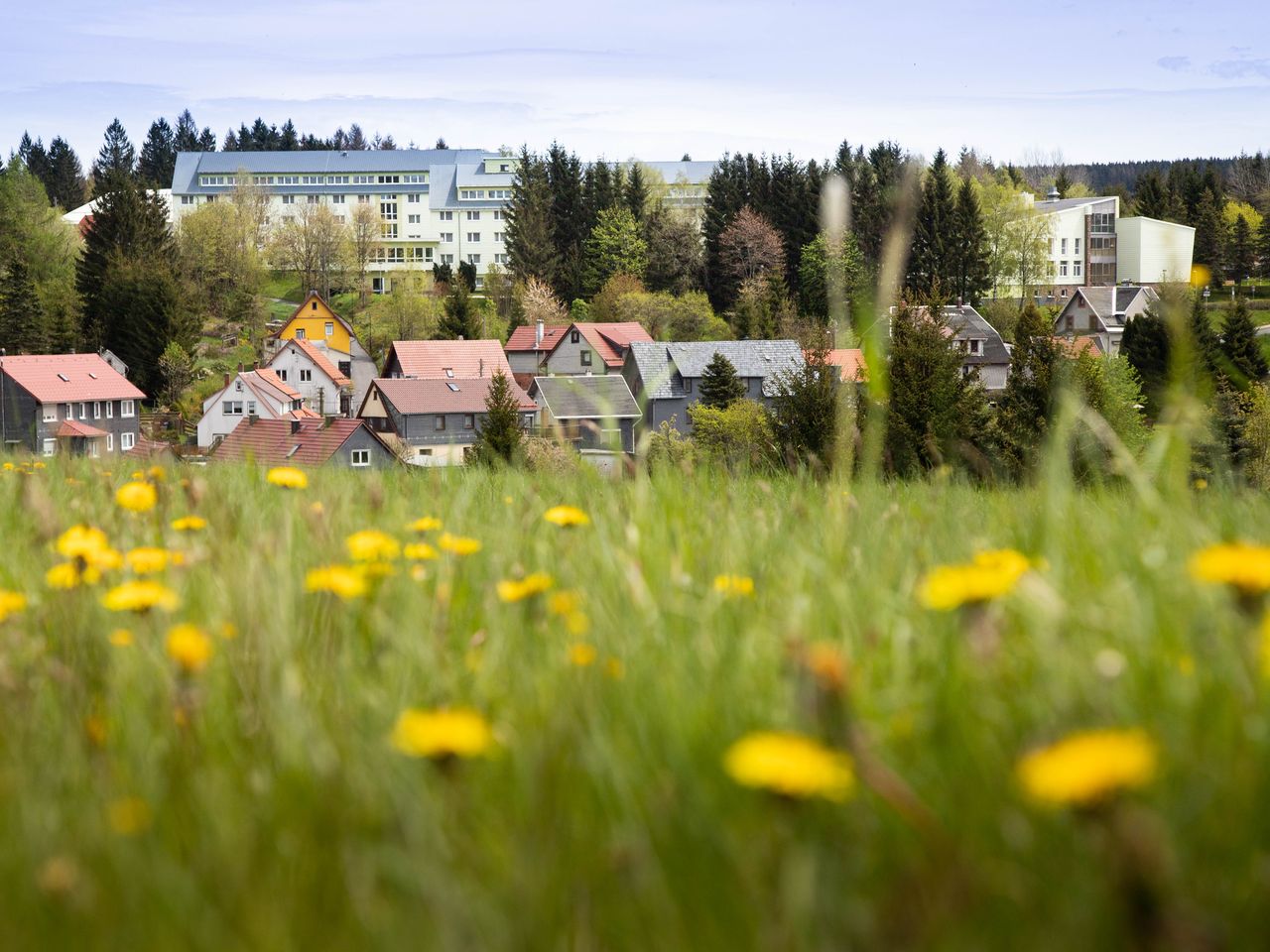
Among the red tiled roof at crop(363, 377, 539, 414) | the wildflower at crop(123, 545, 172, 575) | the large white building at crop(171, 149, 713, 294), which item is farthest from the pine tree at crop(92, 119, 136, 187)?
the wildflower at crop(123, 545, 172, 575)

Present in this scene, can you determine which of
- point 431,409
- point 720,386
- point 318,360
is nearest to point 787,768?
point 720,386

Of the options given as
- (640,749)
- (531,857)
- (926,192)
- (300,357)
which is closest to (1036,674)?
(640,749)

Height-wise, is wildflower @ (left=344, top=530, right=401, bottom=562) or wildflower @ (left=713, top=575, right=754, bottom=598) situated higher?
wildflower @ (left=344, top=530, right=401, bottom=562)

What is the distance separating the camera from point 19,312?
197ft

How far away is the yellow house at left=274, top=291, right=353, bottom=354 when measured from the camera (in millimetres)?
75438

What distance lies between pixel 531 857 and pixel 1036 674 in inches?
26.8

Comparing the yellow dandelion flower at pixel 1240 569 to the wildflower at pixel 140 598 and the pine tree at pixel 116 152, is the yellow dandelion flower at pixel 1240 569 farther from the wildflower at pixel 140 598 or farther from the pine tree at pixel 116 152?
the pine tree at pixel 116 152

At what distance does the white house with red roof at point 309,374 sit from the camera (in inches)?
2628

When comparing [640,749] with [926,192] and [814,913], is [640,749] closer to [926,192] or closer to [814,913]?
[814,913]

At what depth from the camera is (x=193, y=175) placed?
357 feet

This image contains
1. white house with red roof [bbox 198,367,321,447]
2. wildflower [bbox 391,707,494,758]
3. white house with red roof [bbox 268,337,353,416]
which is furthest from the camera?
white house with red roof [bbox 268,337,353,416]

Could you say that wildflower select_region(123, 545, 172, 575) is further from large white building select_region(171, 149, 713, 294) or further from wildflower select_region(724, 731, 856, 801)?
large white building select_region(171, 149, 713, 294)

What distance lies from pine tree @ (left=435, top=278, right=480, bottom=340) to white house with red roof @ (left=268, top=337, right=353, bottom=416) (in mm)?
6354

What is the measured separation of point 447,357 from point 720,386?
1689 cm
